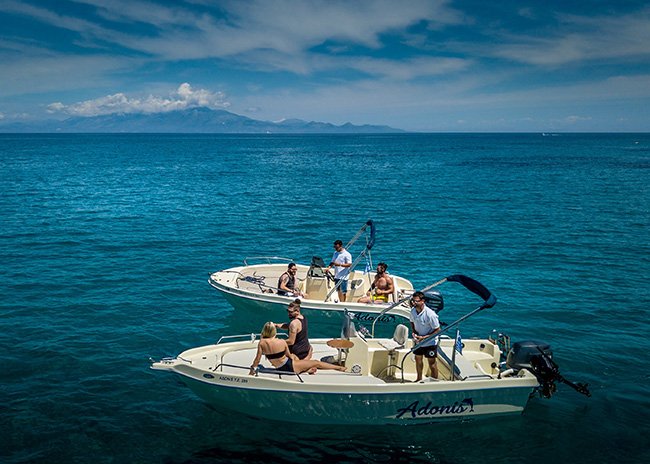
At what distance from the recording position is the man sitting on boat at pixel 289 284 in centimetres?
1689

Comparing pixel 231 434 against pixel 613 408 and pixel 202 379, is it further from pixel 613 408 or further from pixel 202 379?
pixel 613 408

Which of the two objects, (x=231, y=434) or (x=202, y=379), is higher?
(x=202, y=379)

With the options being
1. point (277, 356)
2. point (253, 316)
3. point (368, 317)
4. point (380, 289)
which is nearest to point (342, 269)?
point (380, 289)

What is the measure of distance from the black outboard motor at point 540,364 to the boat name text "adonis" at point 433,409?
1490 mm

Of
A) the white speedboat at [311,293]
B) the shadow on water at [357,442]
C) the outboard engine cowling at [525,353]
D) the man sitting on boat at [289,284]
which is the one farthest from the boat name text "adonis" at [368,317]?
the shadow on water at [357,442]

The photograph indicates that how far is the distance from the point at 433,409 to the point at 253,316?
784 centimetres

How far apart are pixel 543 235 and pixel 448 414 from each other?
22176 mm

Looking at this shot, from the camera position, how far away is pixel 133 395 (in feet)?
41.6

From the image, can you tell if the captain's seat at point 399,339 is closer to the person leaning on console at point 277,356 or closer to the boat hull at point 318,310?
the person leaning on console at point 277,356

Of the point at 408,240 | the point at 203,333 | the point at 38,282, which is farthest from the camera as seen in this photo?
the point at 408,240

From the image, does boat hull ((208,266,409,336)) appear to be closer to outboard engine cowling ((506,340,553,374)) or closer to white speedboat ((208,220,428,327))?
white speedboat ((208,220,428,327))

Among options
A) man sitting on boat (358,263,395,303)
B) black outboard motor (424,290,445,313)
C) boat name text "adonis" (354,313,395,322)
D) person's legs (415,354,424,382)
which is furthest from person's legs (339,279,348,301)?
person's legs (415,354,424,382)

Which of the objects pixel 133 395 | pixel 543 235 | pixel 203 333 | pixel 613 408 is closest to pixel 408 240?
pixel 543 235

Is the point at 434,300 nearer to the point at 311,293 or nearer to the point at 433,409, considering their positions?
the point at 433,409
